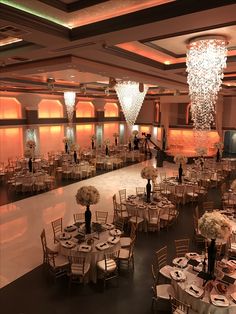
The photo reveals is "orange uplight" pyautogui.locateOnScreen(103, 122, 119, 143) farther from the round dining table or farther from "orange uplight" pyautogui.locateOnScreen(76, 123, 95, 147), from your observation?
the round dining table

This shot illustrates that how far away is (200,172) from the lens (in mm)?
15477

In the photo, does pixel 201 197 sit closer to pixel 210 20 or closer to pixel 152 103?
pixel 210 20

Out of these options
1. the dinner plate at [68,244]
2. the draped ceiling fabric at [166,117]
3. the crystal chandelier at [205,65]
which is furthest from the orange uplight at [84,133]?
the crystal chandelier at [205,65]

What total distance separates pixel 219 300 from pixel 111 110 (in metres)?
27.6

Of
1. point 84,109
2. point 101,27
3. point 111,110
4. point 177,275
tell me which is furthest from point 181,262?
point 111,110

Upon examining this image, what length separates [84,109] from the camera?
90.7 ft

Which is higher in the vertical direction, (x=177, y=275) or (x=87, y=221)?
(x=87, y=221)

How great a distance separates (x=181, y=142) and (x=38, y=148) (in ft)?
46.6

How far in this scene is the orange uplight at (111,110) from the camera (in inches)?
1209

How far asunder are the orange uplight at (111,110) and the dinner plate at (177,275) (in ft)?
83.5

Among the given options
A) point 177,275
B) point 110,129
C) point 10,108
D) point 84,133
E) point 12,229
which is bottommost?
point 12,229

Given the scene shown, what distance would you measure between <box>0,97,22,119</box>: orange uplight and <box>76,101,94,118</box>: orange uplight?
6708 millimetres

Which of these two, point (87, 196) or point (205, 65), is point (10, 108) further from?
point (205, 65)

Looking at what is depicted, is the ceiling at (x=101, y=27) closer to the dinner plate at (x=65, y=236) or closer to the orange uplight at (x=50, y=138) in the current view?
the dinner plate at (x=65, y=236)
